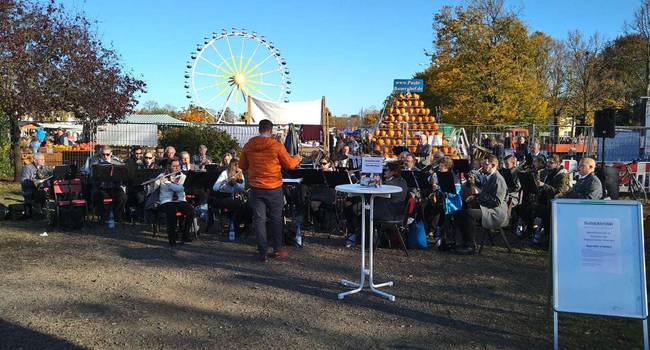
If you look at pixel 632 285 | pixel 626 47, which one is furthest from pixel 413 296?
pixel 626 47

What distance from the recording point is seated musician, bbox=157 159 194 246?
830 centimetres

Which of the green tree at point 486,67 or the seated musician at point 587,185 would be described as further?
the green tree at point 486,67

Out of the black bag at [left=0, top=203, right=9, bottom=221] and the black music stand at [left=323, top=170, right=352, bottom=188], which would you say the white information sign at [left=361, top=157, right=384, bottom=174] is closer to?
the black music stand at [left=323, top=170, right=352, bottom=188]

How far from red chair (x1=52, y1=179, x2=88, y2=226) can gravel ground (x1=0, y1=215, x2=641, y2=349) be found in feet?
4.49

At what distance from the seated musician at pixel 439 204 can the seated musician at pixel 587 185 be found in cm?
178

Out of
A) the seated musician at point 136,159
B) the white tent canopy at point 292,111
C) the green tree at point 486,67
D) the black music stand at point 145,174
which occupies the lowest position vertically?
the black music stand at point 145,174

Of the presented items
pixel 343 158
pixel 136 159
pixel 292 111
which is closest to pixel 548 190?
pixel 343 158

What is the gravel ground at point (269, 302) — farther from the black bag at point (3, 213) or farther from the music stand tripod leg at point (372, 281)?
the black bag at point (3, 213)

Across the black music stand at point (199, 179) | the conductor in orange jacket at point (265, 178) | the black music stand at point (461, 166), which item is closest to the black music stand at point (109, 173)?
the black music stand at point (199, 179)

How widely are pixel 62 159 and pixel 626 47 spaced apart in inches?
1513

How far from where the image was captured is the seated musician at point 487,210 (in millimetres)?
7595

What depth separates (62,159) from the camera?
1703 cm

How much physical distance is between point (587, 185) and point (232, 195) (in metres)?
5.39

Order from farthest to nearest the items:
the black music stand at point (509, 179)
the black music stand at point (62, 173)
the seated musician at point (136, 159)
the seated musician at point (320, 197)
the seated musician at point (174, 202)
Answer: the seated musician at point (136, 159)
the black music stand at point (62, 173)
the seated musician at point (320, 197)
the black music stand at point (509, 179)
the seated musician at point (174, 202)
